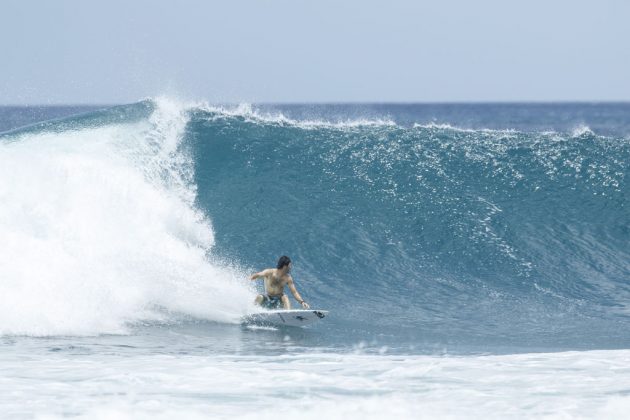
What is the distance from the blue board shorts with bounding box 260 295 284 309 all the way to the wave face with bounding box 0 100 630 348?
441 millimetres

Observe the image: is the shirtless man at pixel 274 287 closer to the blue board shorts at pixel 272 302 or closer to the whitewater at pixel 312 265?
the blue board shorts at pixel 272 302

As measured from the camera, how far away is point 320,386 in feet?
27.3

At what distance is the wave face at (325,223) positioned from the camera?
39.7 ft

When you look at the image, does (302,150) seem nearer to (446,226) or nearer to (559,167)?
(446,226)

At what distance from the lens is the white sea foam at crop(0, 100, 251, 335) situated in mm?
11492

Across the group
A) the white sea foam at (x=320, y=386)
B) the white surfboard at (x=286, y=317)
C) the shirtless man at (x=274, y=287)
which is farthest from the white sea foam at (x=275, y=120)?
the white sea foam at (x=320, y=386)

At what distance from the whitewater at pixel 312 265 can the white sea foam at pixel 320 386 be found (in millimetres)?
32

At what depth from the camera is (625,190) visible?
17.6 metres

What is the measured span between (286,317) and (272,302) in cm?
46

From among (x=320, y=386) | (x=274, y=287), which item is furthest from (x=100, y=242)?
(x=320, y=386)

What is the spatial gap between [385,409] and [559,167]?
1163 centimetres

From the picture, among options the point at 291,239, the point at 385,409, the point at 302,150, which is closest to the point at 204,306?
the point at 291,239

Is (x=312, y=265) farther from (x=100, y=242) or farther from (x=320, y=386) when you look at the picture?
(x=320, y=386)

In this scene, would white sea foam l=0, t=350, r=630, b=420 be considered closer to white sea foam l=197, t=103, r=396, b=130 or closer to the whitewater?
the whitewater
